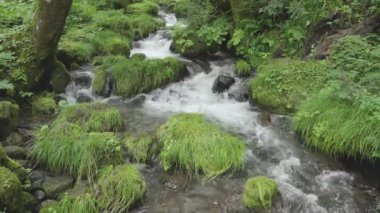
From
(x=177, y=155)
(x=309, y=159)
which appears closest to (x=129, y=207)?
(x=177, y=155)

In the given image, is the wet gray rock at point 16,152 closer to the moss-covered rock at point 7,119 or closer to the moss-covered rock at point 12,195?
the moss-covered rock at point 7,119

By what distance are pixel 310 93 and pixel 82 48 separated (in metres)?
6.04

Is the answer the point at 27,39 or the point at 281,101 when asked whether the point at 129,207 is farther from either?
the point at 27,39

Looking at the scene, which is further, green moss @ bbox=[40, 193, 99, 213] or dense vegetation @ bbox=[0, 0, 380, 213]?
dense vegetation @ bbox=[0, 0, 380, 213]

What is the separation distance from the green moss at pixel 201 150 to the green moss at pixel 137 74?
8.86 feet

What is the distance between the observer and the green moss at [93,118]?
21.7ft

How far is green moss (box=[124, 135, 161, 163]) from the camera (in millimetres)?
6145

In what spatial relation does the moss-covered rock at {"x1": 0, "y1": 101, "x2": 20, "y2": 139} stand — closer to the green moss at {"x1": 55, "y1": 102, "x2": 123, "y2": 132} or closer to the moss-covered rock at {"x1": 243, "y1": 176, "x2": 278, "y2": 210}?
the green moss at {"x1": 55, "y1": 102, "x2": 123, "y2": 132}

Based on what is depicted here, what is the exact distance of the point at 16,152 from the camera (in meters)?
5.73

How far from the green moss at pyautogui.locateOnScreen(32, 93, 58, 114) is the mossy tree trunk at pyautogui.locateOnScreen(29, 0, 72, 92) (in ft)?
1.21

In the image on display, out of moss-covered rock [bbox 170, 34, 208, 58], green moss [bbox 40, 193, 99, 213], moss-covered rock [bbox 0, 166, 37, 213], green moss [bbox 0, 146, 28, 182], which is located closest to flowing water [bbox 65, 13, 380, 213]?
green moss [bbox 40, 193, 99, 213]

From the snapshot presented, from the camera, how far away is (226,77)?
29.7 feet

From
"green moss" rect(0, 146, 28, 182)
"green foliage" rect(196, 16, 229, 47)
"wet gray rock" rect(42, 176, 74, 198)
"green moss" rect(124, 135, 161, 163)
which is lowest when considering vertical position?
"wet gray rock" rect(42, 176, 74, 198)

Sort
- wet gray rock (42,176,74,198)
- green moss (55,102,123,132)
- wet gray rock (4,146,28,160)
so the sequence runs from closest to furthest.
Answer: wet gray rock (42,176,74,198)
wet gray rock (4,146,28,160)
green moss (55,102,123,132)
